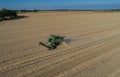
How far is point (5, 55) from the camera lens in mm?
8055

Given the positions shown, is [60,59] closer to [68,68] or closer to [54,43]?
[68,68]

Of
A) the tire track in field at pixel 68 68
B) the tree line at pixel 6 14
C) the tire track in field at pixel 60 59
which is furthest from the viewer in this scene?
the tree line at pixel 6 14

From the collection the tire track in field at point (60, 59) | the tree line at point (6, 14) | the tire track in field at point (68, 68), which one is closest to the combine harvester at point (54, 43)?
the tire track in field at point (60, 59)

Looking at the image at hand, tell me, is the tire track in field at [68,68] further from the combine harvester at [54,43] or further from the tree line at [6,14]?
the tree line at [6,14]

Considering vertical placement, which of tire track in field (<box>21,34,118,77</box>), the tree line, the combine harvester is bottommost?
the tree line

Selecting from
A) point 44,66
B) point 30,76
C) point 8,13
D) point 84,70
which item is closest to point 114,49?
point 84,70

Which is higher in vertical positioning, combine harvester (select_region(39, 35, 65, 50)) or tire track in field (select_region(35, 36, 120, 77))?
tire track in field (select_region(35, 36, 120, 77))

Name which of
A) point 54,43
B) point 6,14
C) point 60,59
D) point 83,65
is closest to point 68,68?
point 83,65

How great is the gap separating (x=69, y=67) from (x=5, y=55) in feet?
9.65

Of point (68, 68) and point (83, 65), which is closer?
point (68, 68)

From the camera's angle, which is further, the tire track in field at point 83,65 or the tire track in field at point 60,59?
the tire track in field at point 60,59

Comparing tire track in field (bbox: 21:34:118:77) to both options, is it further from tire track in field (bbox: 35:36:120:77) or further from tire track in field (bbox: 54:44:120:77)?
tire track in field (bbox: 54:44:120:77)

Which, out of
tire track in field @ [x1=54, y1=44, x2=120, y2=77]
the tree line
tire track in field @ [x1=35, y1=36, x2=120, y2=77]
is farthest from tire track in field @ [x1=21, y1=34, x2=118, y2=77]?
the tree line

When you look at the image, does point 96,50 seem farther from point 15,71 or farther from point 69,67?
point 15,71
